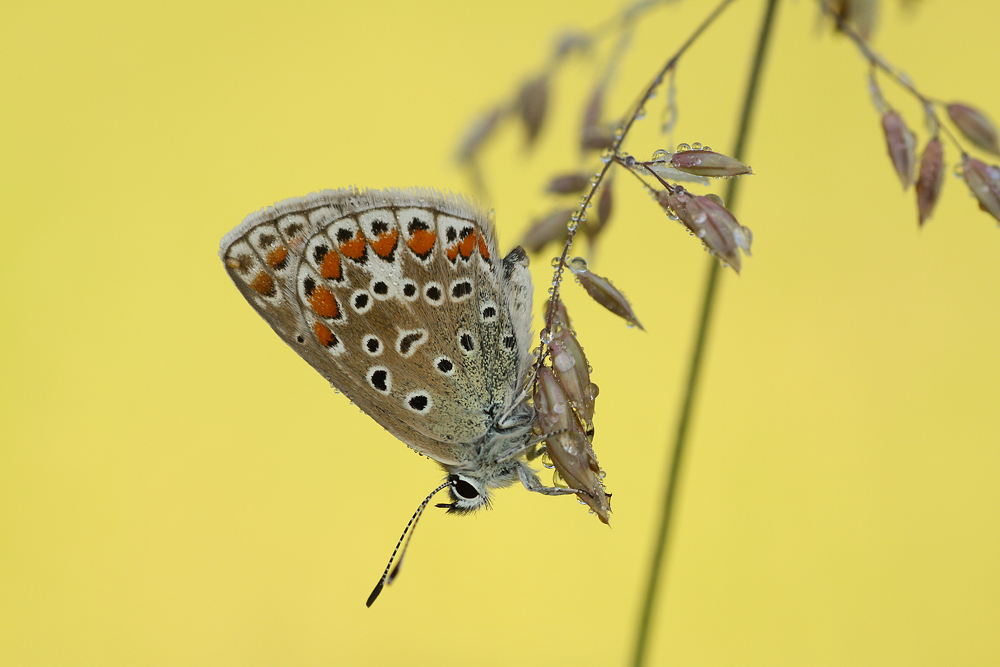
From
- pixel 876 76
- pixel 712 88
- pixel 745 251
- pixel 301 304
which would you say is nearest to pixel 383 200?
pixel 301 304

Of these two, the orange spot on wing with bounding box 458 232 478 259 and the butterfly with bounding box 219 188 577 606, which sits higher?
the orange spot on wing with bounding box 458 232 478 259

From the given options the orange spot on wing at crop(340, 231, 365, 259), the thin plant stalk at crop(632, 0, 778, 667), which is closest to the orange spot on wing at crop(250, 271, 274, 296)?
the orange spot on wing at crop(340, 231, 365, 259)

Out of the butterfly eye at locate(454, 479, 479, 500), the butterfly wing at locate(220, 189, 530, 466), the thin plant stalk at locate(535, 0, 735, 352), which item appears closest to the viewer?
the thin plant stalk at locate(535, 0, 735, 352)

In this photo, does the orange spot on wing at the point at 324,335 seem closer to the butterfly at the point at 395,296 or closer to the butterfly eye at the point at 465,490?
the butterfly at the point at 395,296

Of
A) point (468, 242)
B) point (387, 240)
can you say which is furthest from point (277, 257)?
point (468, 242)

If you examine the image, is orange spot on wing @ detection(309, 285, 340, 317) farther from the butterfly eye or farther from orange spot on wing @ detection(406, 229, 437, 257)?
the butterfly eye

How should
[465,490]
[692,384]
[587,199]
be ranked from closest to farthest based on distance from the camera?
[587,199] → [692,384] → [465,490]

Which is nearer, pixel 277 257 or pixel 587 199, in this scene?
pixel 587 199

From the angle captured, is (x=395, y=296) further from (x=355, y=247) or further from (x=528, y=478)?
(x=528, y=478)
